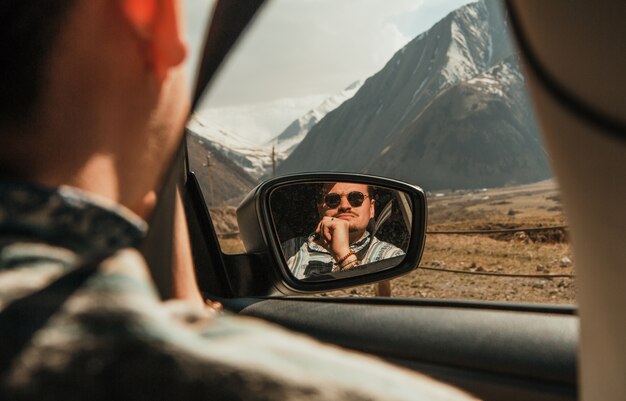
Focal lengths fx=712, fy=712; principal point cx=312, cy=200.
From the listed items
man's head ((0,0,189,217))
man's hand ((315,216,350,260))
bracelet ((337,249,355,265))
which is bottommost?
bracelet ((337,249,355,265))

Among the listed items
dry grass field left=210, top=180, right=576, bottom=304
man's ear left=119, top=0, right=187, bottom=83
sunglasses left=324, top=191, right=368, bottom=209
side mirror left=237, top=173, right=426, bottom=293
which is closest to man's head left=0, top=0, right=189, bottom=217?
man's ear left=119, top=0, right=187, bottom=83

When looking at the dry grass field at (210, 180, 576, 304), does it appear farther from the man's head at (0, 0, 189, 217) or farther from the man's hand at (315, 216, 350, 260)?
the man's head at (0, 0, 189, 217)

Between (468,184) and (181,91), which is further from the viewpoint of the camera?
(468,184)

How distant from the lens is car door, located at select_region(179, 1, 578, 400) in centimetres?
185

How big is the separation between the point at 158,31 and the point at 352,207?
1989 millimetres

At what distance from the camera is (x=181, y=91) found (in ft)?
2.99

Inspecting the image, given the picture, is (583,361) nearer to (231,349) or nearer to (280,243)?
(231,349)

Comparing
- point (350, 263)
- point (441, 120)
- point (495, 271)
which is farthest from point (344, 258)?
point (441, 120)

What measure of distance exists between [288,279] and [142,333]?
6.48 ft

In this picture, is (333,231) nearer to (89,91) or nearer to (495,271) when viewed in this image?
(89,91)

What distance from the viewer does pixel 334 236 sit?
8.98 ft

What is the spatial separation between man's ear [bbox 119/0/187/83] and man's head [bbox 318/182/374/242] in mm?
1869

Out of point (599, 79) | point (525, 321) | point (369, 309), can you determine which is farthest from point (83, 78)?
point (369, 309)

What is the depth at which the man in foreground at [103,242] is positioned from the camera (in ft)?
2.05
